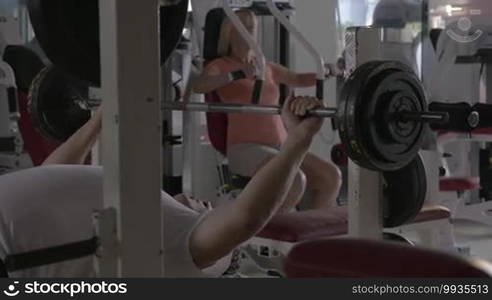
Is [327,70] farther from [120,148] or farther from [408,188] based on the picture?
[120,148]

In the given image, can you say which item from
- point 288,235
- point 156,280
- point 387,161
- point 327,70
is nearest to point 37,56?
point 327,70

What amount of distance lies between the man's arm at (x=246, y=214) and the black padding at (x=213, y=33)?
224cm

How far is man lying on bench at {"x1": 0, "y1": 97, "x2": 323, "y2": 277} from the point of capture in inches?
66.2

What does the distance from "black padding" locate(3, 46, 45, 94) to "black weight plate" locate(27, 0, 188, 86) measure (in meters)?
2.64

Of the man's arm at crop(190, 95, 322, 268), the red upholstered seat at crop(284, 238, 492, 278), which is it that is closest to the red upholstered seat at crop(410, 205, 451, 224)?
the man's arm at crop(190, 95, 322, 268)

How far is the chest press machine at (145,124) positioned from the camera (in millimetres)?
1451

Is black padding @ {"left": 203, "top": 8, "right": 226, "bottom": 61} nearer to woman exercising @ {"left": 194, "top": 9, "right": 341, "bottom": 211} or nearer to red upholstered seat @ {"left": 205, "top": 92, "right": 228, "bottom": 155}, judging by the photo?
woman exercising @ {"left": 194, "top": 9, "right": 341, "bottom": 211}

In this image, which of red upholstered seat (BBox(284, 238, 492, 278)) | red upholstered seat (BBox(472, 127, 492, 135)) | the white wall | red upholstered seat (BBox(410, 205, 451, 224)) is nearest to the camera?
red upholstered seat (BBox(284, 238, 492, 278))

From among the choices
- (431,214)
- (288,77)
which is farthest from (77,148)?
(288,77)

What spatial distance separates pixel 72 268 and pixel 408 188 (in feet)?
3.50

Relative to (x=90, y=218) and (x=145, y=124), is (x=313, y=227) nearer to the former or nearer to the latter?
(x=90, y=218)

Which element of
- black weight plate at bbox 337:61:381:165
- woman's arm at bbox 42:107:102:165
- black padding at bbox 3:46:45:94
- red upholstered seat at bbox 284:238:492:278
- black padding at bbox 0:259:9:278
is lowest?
black padding at bbox 0:259:9:278

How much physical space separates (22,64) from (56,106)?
198 centimetres

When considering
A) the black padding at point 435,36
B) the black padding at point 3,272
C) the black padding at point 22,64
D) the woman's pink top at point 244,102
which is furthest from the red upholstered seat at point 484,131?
the black padding at point 3,272
